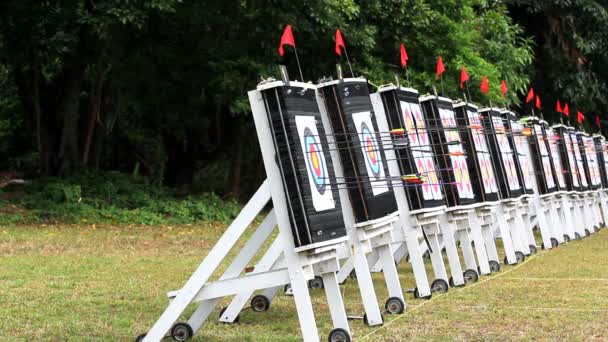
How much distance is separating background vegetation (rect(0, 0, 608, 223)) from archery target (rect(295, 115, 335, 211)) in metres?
12.0

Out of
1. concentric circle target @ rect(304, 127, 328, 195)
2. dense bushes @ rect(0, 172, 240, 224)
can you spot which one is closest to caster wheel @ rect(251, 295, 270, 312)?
concentric circle target @ rect(304, 127, 328, 195)

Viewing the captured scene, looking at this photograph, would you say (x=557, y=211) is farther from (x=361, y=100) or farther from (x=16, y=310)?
(x=16, y=310)

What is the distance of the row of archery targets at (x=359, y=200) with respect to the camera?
7.94 m

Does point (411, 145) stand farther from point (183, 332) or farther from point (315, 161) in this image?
point (183, 332)

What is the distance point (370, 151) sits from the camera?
393 inches

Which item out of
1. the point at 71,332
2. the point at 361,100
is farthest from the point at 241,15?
the point at 71,332

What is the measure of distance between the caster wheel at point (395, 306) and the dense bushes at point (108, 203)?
476 inches

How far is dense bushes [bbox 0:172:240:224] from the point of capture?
21578 millimetres

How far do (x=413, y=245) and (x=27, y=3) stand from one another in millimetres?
14133

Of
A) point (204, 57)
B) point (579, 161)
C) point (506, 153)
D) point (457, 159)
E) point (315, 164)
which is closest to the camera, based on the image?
point (315, 164)

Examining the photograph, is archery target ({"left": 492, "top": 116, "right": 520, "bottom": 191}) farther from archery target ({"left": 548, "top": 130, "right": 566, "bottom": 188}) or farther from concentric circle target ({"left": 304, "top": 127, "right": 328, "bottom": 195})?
concentric circle target ({"left": 304, "top": 127, "right": 328, "bottom": 195})

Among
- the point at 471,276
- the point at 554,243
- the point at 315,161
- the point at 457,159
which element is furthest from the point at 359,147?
the point at 554,243

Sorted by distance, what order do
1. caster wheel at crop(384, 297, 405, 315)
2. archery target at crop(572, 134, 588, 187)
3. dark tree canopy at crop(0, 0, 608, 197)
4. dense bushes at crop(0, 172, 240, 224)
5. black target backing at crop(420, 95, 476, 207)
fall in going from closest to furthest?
caster wheel at crop(384, 297, 405, 315) → black target backing at crop(420, 95, 476, 207) → dense bushes at crop(0, 172, 240, 224) → archery target at crop(572, 134, 588, 187) → dark tree canopy at crop(0, 0, 608, 197)

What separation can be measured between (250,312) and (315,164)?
7.84ft
